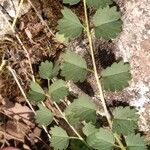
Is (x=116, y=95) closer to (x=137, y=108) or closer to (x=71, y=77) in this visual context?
(x=137, y=108)

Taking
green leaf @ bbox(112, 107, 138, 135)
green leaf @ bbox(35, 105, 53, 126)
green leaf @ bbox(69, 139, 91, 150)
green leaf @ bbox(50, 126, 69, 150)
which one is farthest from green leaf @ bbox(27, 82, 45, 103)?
green leaf @ bbox(112, 107, 138, 135)

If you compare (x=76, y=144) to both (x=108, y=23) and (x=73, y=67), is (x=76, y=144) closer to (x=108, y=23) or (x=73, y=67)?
(x=73, y=67)

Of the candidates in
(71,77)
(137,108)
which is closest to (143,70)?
(137,108)

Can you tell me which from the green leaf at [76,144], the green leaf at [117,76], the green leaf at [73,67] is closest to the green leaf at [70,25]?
the green leaf at [73,67]

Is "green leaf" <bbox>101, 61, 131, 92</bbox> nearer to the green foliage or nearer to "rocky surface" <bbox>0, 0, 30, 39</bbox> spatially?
the green foliage

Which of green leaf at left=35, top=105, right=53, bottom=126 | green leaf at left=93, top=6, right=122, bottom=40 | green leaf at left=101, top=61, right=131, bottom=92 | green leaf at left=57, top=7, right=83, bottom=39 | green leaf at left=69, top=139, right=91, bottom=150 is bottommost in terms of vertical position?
green leaf at left=69, top=139, right=91, bottom=150

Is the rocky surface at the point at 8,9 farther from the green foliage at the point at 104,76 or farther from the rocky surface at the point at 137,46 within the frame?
the rocky surface at the point at 137,46

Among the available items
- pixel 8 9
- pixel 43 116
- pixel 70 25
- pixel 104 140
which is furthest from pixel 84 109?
pixel 8 9
